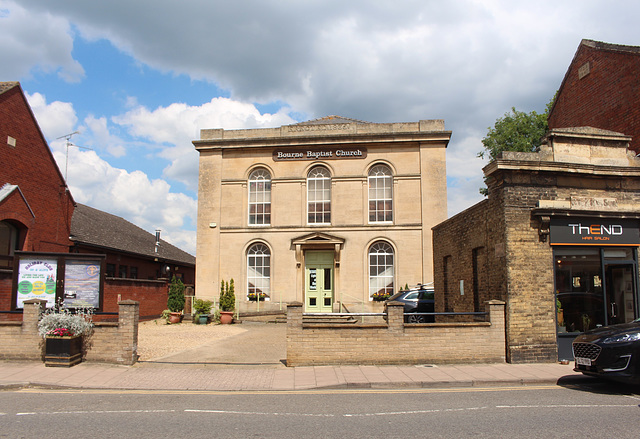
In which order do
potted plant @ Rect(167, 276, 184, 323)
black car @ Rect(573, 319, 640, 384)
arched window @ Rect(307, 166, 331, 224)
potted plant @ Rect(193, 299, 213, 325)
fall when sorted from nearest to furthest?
black car @ Rect(573, 319, 640, 384) → potted plant @ Rect(193, 299, 213, 325) → potted plant @ Rect(167, 276, 184, 323) → arched window @ Rect(307, 166, 331, 224)

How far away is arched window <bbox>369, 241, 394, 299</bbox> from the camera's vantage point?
23.4m

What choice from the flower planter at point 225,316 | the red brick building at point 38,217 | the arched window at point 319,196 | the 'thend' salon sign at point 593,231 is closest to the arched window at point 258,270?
the flower planter at point 225,316

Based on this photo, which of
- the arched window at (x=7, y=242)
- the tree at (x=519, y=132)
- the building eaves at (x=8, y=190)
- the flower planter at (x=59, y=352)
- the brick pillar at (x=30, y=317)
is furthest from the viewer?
the tree at (x=519, y=132)

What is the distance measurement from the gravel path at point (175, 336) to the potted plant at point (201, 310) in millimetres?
415

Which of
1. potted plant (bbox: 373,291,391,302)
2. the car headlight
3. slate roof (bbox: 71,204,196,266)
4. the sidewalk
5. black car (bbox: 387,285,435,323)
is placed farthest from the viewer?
slate roof (bbox: 71,204,196,266)

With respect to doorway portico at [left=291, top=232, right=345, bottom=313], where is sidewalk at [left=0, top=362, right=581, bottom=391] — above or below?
below

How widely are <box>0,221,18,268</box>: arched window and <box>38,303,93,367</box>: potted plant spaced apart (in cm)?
805

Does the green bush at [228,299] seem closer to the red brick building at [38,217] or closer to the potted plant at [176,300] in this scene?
the potted plant at [176,300]

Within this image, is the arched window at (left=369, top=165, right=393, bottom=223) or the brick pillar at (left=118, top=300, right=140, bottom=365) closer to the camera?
the brick pillar at (left=118, top=300, right=140, bottom=365)

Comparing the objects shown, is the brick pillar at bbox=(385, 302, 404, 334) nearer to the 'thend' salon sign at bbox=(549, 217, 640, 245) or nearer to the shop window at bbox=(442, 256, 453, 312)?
the 'thend' salon sign at bbox=(549, 217, 640, 245)

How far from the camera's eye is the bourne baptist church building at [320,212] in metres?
23.5

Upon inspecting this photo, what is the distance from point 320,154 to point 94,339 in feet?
52.1

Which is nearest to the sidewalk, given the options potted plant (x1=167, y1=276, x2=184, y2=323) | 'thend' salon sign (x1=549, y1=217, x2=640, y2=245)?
'thend' salon sign (x1=549, y1=217, x2=640, y2=245)

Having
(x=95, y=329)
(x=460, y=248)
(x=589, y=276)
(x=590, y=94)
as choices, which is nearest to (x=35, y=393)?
(x=95, y=329)
